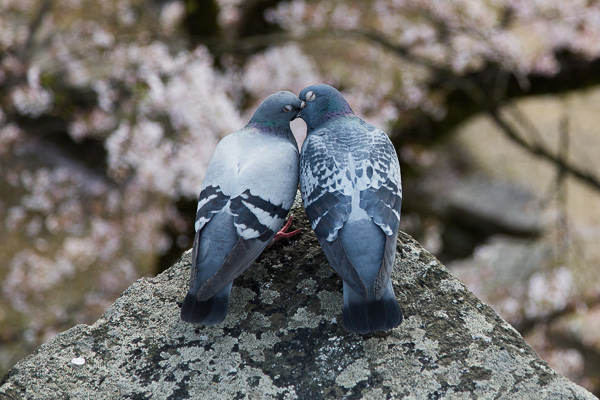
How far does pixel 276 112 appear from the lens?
308 centimetres

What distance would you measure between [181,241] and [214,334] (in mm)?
3392

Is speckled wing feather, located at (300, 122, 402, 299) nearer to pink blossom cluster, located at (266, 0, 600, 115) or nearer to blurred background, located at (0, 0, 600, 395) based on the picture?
blurred background, located at (0, 0, 600, 395)

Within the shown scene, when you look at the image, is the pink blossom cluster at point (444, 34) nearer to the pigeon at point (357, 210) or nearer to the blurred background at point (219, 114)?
the blurred background at point (219, 114)

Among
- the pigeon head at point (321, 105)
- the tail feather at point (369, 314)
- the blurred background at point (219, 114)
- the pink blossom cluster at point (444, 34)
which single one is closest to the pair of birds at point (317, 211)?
the tail feather at point (369, 314)

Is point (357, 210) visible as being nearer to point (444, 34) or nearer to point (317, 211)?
point (317, 211)

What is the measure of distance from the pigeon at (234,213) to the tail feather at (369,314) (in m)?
0.43

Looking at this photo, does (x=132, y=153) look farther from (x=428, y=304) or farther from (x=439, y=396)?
(x=439, y=396)

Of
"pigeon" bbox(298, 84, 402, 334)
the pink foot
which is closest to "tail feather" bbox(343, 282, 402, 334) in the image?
"pigeon" bbox(298, 84, 402, 334)

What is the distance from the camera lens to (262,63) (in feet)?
19.2

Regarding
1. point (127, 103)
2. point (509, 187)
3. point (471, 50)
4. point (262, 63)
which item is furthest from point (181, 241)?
point (509, 187)

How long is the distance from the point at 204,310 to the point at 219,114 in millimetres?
2875

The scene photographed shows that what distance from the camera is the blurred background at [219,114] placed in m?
5.18

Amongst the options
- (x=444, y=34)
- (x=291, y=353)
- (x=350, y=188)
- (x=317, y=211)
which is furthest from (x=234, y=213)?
(x=444, y=34)

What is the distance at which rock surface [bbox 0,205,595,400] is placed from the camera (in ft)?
7.25
